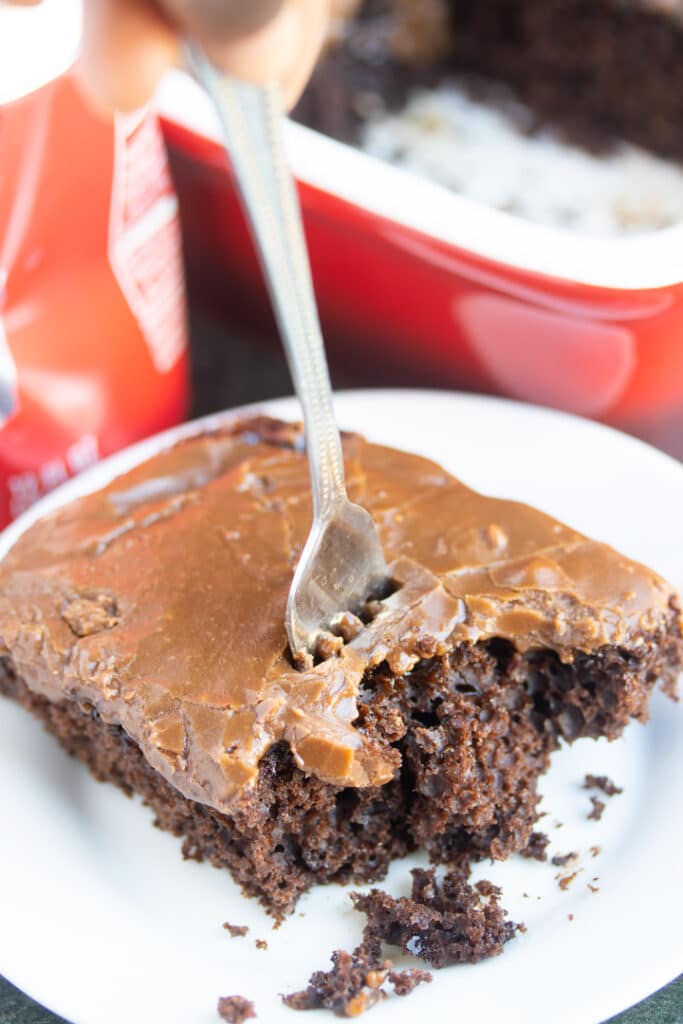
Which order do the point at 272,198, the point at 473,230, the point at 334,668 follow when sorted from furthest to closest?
the point at 473,230 → the point at 334,668 → the point at 272,198

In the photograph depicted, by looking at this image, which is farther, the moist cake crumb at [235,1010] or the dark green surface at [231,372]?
the dark green surface at [231,372]

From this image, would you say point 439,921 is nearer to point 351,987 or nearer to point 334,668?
point 351,987

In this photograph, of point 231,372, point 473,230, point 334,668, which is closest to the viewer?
point 334,668

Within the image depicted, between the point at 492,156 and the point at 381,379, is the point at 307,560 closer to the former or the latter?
the point at 381,379

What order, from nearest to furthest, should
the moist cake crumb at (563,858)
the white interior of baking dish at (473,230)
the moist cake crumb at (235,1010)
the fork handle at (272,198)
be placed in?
1. the fork handle at (272,198)
2. the moist cake crumb at (235,1010)
3. the moist cake crumb at (563,858)
4. the white interior of baking dish at (473,230)

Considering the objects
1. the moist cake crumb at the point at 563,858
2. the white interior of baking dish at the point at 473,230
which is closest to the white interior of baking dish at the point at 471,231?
the white interior of baking dish at the point at 473,230

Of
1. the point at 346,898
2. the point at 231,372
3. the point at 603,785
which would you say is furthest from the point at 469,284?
the point at 346,898

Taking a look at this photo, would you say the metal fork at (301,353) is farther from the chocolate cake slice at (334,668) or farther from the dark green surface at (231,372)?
the dark green surface at (231,372)

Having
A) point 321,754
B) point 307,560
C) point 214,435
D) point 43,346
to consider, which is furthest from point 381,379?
point 321,754
